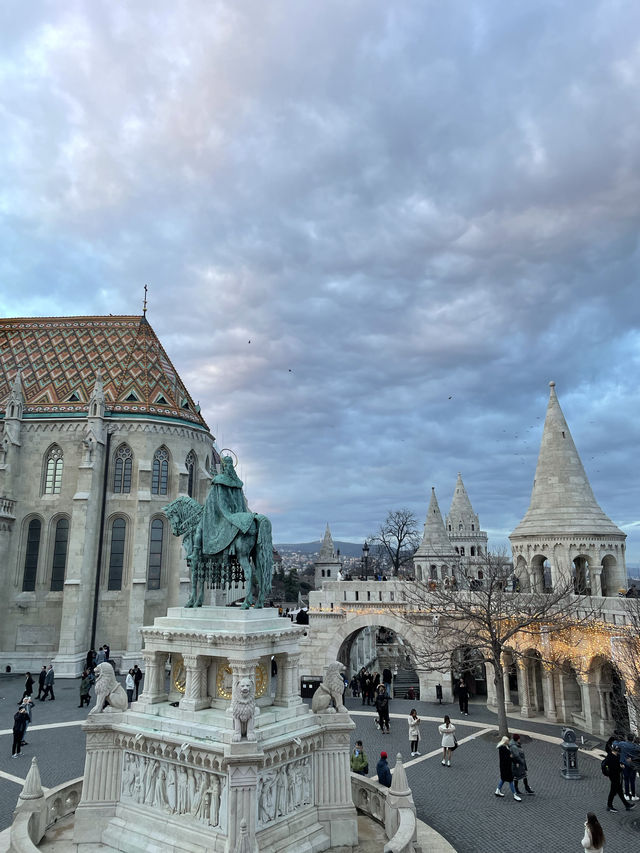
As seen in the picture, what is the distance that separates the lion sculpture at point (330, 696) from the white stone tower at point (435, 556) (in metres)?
23.2

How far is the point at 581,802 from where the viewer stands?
1261 centimetres

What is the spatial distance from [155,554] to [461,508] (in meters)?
38.0

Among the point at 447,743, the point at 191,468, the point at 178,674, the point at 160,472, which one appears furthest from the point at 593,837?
the point at 191,468

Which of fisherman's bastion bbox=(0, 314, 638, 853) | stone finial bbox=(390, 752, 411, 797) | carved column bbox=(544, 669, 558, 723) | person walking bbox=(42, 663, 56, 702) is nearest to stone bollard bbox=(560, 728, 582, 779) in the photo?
fisherman's bastion bbox=(0, 314, 638, 853)

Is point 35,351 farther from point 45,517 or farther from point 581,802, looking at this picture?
point 581,802

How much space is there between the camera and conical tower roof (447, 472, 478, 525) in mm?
60438

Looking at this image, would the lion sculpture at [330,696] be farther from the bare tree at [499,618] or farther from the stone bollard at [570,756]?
the bare tree at [499,618]

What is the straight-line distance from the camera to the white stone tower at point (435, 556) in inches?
1337

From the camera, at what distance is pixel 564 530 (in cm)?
2323

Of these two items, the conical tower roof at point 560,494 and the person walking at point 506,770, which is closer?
the person walking at point 506,770

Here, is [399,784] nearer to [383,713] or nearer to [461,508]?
[383,713]

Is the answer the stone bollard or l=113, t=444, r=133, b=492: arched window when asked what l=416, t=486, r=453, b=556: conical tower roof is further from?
the stone bollard

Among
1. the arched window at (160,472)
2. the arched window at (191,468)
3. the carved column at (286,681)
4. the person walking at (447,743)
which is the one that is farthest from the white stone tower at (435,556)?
the carved column at (286,681)

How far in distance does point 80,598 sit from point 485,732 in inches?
814
